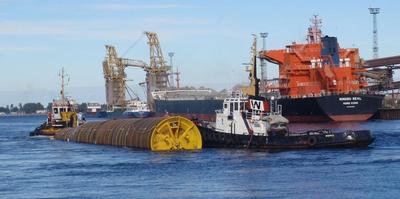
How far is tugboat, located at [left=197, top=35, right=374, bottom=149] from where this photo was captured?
5819 cm

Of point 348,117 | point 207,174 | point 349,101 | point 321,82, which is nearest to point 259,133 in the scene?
point 207,174

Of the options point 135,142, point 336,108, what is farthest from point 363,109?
point 135,142

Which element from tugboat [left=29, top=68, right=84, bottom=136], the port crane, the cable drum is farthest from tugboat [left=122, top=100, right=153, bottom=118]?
the cable drum

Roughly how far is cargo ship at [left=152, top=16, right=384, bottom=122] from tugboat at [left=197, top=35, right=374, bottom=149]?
5757 centimetres

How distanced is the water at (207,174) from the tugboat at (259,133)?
114 cm

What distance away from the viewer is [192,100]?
472 ft

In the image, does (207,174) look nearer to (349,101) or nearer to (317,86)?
(349,101)

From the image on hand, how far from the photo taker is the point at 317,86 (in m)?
128

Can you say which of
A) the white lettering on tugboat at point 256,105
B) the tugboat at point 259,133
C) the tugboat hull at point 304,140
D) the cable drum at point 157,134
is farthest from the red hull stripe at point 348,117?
the white lettering on tugboat at point 256,105

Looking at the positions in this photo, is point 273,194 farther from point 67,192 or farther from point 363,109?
point 363,109

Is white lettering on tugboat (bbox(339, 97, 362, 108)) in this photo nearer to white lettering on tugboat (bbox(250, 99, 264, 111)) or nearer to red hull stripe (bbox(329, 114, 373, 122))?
red hull stripe (bbox(329, 114, 373, 122))

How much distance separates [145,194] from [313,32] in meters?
99.4

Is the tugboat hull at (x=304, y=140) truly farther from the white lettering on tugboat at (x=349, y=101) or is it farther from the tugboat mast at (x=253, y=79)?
the white lettering on tugboat at (x=349, y=101)

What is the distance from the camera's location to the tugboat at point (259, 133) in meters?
58.2
